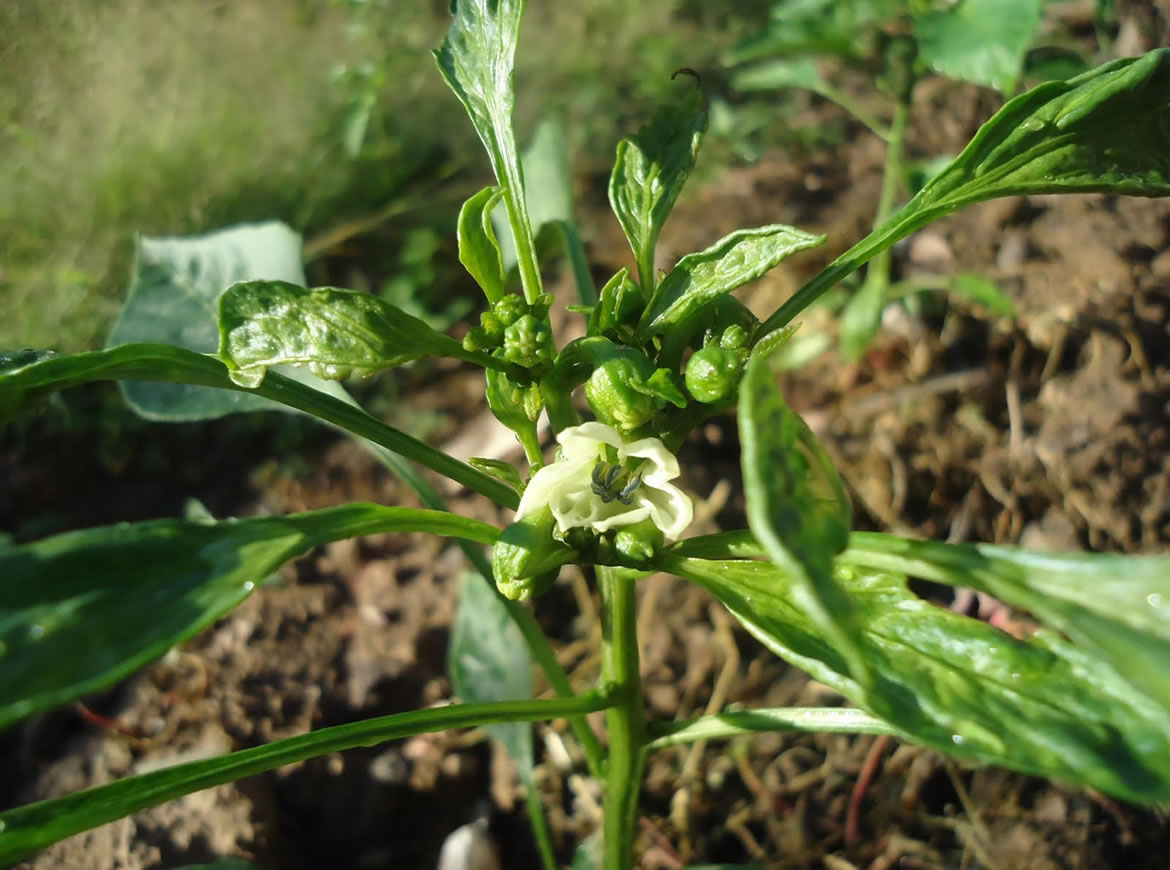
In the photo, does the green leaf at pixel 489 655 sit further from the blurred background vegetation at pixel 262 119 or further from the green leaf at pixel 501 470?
the blurred background vegetation at pixel 262 119

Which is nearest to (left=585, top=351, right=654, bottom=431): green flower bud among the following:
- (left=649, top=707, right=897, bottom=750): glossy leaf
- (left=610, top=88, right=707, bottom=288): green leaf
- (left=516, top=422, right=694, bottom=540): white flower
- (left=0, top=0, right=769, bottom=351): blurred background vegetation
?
(left=516, top=422, right=694, bottom=540): white flower

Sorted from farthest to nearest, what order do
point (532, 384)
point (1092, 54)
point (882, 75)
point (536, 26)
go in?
point (536, 26) → point (1092, 54) → point (882, 75) → point (532, 384)

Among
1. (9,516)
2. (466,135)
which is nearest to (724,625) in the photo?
(9,516)

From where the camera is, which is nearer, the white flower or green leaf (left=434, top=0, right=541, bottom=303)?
the white flower

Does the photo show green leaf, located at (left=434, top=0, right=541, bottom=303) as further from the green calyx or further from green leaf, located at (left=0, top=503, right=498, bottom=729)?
green leaf, located at (left=0, top=503, right=498, bottom=729)

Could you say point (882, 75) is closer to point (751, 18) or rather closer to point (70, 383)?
point (751, 18)

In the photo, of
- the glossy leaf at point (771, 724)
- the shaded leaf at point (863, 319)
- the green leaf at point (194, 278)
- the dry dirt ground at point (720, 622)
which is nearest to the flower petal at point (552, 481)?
the glossy leaf at point (771, 724)

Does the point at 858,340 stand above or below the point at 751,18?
below
